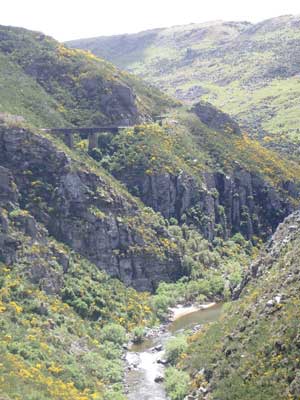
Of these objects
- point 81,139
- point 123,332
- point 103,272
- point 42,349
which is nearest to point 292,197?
point 81,139

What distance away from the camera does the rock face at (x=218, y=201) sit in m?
172

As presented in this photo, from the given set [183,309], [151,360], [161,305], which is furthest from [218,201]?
[151,360]

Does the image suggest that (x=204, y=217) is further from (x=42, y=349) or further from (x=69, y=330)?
(x=42, y=349)

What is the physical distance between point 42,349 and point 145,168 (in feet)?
269

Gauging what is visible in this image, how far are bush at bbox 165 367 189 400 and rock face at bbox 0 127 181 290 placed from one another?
1717 inches

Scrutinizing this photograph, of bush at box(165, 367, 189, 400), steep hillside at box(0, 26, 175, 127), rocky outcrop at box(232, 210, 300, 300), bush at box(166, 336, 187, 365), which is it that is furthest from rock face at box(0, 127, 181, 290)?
bush at box(165, 367, 189, 400)

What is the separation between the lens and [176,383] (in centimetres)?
9494

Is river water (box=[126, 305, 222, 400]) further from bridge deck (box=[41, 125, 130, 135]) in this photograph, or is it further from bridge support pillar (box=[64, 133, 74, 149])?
bridge deck (box=[41, 125, 130, 135])

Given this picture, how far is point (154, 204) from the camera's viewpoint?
6747 inches

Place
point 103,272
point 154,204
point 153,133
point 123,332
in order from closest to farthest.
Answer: point 123,332 < point 103,272 < point 154,204 < point 153,133

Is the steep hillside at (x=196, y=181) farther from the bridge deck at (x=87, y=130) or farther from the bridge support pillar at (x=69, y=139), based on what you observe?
the bridge support pillar at (x=69, y=139)

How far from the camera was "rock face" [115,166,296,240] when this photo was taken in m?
172

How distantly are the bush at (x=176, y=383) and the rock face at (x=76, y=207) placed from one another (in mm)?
43616

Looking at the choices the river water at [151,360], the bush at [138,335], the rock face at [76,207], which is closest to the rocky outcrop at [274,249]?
the river water at [151,360]
